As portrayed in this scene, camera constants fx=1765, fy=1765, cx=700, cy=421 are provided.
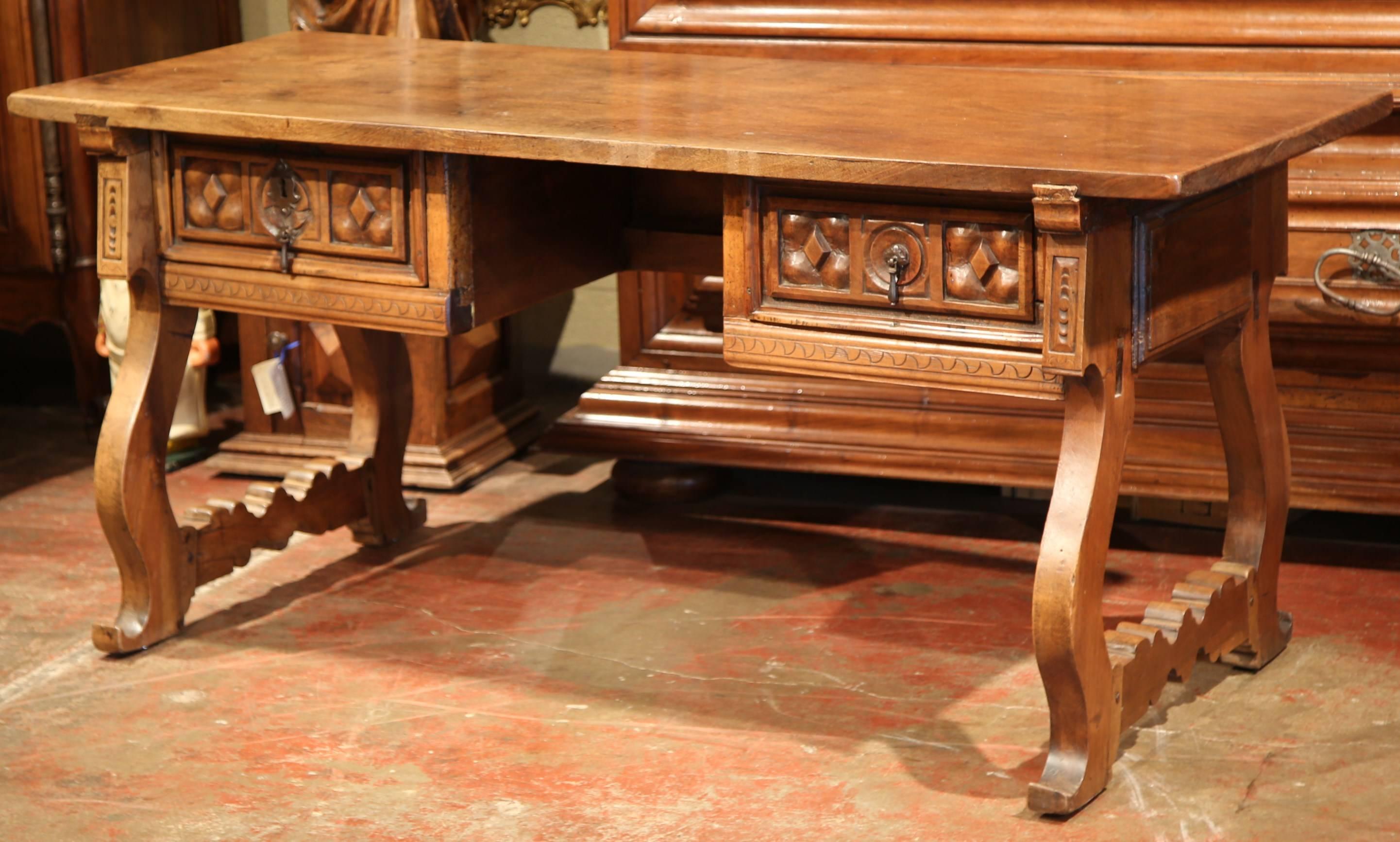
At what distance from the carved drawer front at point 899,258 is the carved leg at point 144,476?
3.68 feet

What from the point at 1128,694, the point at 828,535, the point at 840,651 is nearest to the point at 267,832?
the point at 840,651

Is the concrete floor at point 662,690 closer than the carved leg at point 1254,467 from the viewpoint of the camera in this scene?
Yes

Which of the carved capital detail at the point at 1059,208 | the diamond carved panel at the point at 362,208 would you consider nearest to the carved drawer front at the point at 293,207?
the diamond carved panel at the point at 362,208

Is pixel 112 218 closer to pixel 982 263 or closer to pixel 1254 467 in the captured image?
pixel 982 263

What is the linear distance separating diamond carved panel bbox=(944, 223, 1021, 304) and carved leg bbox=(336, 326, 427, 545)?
1423 mm

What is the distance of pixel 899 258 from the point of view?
238 cm

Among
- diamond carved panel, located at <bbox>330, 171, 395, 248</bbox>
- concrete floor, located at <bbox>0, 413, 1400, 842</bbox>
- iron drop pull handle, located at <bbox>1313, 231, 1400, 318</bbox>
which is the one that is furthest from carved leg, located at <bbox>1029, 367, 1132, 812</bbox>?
diamond carved panel, located at <bbox>330, 171, 395, 248</bbox>

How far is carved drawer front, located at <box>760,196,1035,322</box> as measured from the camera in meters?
2.31

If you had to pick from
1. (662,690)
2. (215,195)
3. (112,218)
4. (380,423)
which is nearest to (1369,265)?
(662,690)

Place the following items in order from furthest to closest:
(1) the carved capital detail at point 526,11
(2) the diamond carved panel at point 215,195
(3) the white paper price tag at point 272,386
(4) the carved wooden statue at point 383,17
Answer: (1) the carved capital detail at point 526,11, (3) the white paper price tag at point 272,386, (4) the carved wooden statue at point 383,17, (2) the diamond carved panel at point 215,195

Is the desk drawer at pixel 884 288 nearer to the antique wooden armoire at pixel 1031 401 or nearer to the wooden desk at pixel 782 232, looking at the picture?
the wooden desk at pixel 782 232

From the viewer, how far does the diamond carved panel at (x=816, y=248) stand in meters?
2.43

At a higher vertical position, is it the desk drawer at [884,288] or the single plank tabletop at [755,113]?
the single plank tabletop at [755,113]

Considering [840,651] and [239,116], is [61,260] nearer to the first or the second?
[239,116]
